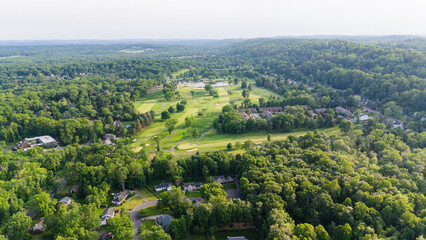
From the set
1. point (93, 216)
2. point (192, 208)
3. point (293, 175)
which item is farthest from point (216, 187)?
point (93, 216)

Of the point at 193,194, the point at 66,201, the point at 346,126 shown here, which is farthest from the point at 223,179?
the point at 346,126

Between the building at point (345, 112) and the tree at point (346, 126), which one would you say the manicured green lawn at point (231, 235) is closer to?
the tree at point (346, 126)

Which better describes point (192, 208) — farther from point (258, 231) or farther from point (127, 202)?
point (127, 202)

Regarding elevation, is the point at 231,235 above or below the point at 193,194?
below

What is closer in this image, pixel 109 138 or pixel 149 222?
pixel 149 222

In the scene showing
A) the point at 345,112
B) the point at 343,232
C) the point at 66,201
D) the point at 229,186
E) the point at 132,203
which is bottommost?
the point at 132,203

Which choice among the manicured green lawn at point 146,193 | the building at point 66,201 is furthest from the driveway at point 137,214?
the building at point 66,201

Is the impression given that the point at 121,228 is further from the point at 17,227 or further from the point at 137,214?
the point at 17,227
